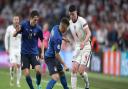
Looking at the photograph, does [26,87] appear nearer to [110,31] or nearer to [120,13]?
[110,31]

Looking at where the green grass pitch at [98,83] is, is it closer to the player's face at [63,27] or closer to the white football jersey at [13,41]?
the white football jersey at [13,41]

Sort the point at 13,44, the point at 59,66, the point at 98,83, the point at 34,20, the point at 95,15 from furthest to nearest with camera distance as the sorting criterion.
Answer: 1. the point at 95,15
2. the point at 98,83
3. the point at 13,44
4. the point at 34,20
5. the point at 59,66

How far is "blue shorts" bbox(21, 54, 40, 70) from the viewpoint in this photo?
1786 cm

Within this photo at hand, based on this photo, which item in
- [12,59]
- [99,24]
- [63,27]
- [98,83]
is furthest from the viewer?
[99,24]

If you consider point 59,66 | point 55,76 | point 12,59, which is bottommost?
point 55,76

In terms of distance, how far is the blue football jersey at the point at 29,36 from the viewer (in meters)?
17.8

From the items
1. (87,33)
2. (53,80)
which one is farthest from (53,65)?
(87,33)

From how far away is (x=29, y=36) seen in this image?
703 inches

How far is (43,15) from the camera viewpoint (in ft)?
119

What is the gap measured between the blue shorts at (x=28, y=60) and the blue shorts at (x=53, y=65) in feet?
4.95

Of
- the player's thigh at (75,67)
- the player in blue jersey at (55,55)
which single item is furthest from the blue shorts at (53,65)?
the player's thigh at (75,67)

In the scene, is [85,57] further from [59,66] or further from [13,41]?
[13,41]

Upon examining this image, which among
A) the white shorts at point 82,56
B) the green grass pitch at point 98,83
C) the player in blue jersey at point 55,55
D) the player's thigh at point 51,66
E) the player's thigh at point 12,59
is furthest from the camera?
the player's thigh at point 12,59

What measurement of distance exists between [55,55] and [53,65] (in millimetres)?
340
